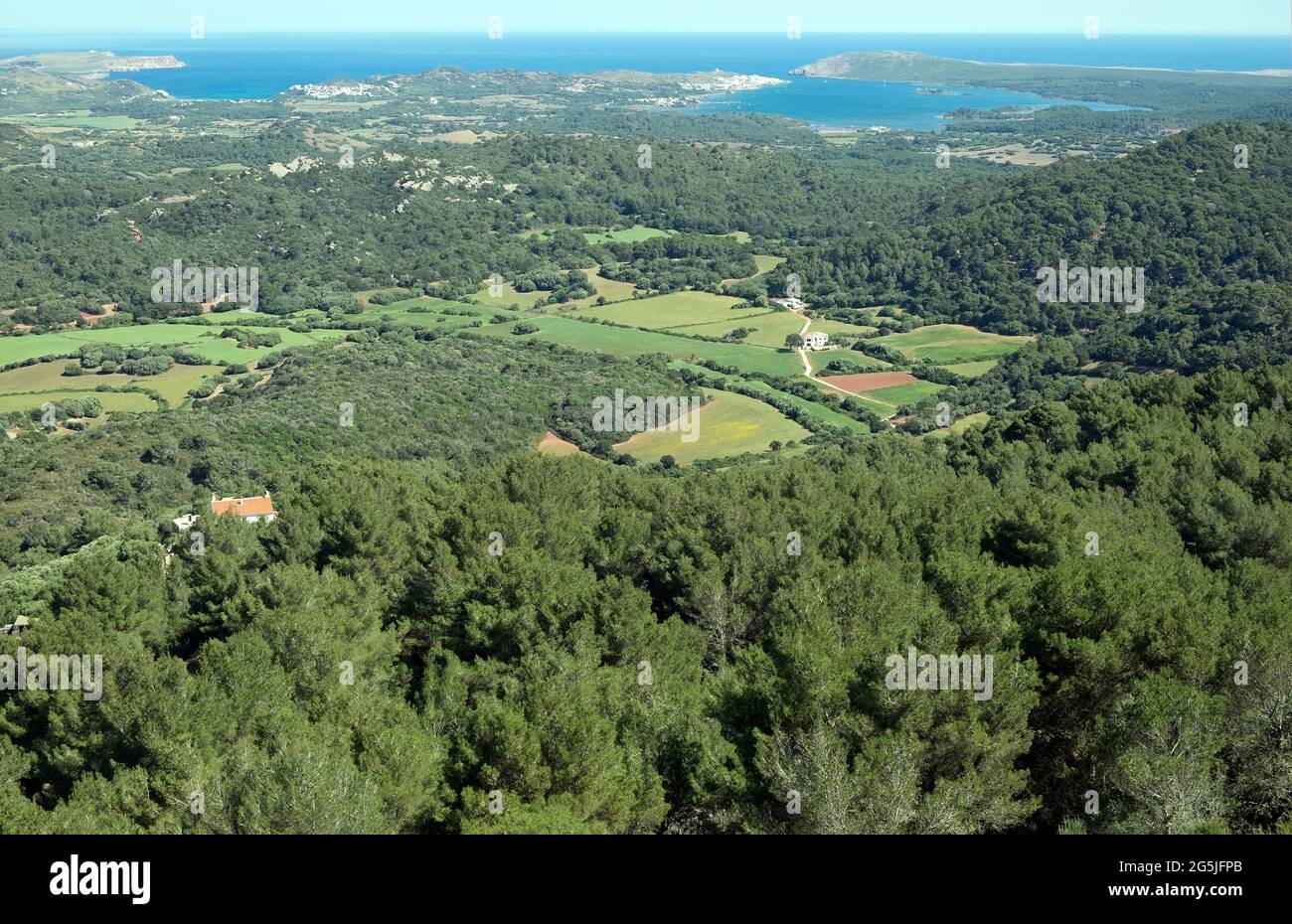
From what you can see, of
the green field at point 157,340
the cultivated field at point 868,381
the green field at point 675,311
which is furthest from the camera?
the green field at point 675,311

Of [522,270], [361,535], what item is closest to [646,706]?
[361,535]

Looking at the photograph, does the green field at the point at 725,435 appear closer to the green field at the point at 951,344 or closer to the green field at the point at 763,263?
the green field at the point at 951,344

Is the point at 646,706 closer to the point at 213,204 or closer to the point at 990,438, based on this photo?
the point at 990,438

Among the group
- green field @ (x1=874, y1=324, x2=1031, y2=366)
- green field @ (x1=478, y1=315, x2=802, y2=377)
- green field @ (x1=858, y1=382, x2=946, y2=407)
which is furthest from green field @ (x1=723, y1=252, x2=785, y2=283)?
green field @ (x1=858, y1=382, x2=946, y2=407)

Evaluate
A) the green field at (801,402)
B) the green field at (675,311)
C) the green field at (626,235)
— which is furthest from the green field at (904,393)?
the green field at (626,235)

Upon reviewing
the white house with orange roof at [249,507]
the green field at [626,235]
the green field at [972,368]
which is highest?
the green field at [626,235]

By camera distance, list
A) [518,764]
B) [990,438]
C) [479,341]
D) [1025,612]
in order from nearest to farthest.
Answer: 1. [518,764]
2. [1025,612]
3. [990,438]
4. [479,341]

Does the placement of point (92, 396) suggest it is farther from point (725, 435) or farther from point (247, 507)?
point (725, 435)

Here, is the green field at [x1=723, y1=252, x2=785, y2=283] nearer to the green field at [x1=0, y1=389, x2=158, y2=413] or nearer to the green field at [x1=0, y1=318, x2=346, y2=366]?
the green field at [x1=0, y1=318, x2=346, y2=366]
